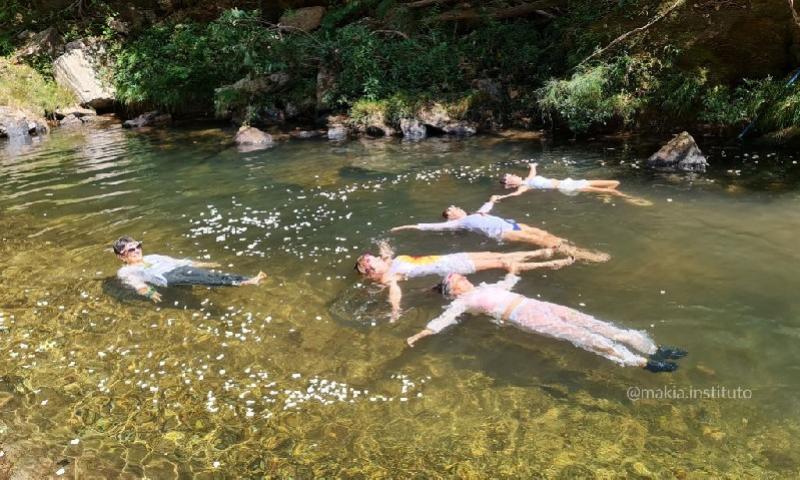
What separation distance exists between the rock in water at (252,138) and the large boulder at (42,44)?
680 inches

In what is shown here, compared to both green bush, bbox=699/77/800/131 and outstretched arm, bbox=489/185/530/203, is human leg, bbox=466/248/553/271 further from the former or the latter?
green bush, bbox=699/77/800/131

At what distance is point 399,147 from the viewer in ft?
63.3

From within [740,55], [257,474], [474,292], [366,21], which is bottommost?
[257,474]

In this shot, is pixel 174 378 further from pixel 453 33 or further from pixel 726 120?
pixel 453 33

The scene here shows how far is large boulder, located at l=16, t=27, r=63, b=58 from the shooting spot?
3144cm

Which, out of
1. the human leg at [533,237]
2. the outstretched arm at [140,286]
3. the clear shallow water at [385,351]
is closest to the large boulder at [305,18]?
the clear shallow water at [385,351]

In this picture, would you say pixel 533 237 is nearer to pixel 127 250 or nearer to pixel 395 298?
pixel 395 298

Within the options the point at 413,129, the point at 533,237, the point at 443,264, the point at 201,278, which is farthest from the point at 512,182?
the point at 413,129

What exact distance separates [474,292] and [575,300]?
1432mm

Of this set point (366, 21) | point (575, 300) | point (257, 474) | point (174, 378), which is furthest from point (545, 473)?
point (366, 21)

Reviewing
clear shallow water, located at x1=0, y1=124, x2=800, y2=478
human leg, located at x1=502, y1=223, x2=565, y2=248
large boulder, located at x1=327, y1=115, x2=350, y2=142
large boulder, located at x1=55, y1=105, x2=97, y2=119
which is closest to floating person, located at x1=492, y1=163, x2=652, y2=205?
clear shallow water, located at x1=0, y1=124, x2=800, y2=478

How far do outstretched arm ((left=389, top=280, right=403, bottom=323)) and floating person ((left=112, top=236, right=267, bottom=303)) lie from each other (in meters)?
2.29

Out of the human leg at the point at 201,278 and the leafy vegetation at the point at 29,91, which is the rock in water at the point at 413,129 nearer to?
the human leg at the point at 201,278

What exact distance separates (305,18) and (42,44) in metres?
15.4
